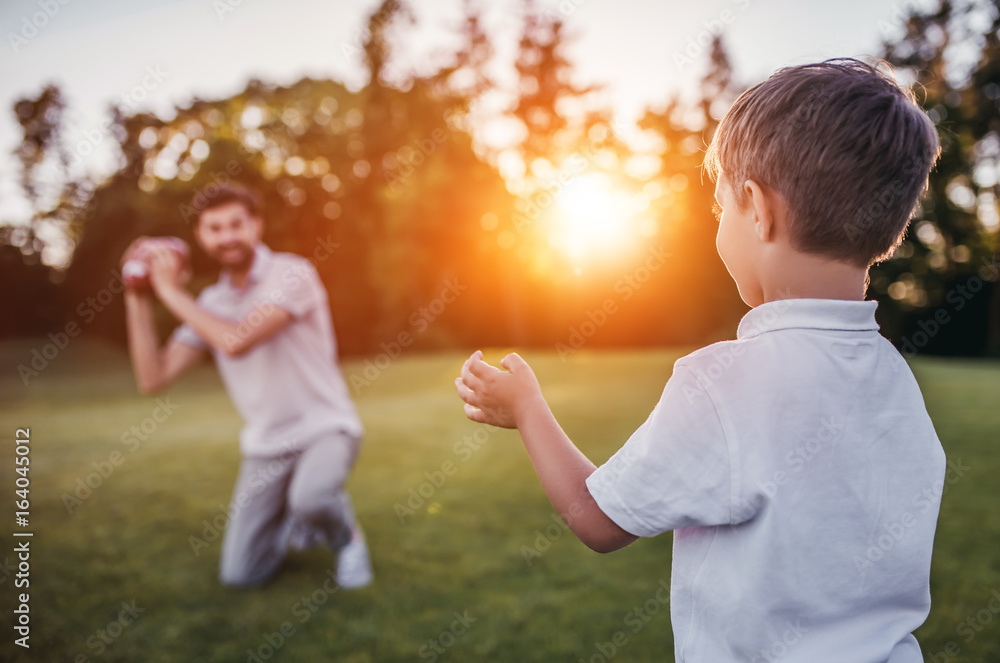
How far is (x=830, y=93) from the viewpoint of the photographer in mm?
1174

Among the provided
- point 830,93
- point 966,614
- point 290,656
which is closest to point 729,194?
point 830,93

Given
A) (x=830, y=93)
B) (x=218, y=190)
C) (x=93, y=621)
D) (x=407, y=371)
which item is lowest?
(x=407, y=371)

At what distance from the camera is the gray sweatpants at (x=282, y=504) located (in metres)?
4.04

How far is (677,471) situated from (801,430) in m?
0.21

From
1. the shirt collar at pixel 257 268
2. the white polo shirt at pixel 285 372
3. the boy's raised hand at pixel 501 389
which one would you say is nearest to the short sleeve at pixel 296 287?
the white polo shirt at pixel 285 372

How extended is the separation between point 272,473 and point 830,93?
402 cm

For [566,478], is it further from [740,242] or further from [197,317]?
[197,317]

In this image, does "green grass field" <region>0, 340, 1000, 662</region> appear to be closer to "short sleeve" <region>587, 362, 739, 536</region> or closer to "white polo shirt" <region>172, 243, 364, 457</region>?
"white polo shirt" <region>172, 243, 364, 457</region>

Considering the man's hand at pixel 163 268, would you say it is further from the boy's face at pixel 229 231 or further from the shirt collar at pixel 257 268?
the shirt collar at pixel 257 268

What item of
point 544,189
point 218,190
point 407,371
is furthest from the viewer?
point 544,189

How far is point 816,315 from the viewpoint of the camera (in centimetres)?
118

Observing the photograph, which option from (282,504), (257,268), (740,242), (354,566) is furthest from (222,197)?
(740,242)

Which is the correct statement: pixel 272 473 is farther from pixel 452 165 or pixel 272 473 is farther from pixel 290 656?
pixel 452 165

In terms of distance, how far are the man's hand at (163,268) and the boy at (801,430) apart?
3.22m
